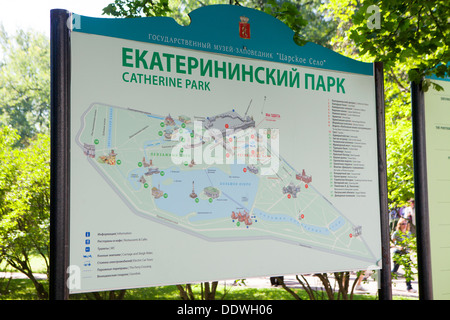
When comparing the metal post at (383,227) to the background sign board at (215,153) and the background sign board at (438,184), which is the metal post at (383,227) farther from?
the background sign board at (438,184)

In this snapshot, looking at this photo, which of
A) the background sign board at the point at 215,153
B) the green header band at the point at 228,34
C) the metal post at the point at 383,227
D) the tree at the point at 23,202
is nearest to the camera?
the background sign board at the point at 215,153

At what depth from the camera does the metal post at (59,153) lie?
264 centimetres

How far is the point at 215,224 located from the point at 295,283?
27.3 ft

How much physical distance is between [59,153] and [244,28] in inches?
64.8

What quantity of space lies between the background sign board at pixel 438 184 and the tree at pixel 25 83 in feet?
89.6

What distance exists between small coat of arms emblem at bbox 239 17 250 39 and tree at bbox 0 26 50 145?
89.0 ft

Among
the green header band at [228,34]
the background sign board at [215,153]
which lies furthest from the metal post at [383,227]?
the green header band at [228,34]

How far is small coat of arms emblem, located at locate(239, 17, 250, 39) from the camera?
3365 millimetres

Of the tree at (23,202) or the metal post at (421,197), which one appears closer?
the metal post at (421,197)

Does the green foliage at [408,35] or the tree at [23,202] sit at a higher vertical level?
the green foliage at [408,35]

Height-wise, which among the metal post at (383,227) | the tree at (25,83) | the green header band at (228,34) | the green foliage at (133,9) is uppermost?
the tree at (25,83)

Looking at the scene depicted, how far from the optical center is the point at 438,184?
4066 millimetres

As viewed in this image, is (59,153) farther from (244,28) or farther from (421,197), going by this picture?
(421,197)

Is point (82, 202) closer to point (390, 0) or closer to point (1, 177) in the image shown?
point (390, 0)
